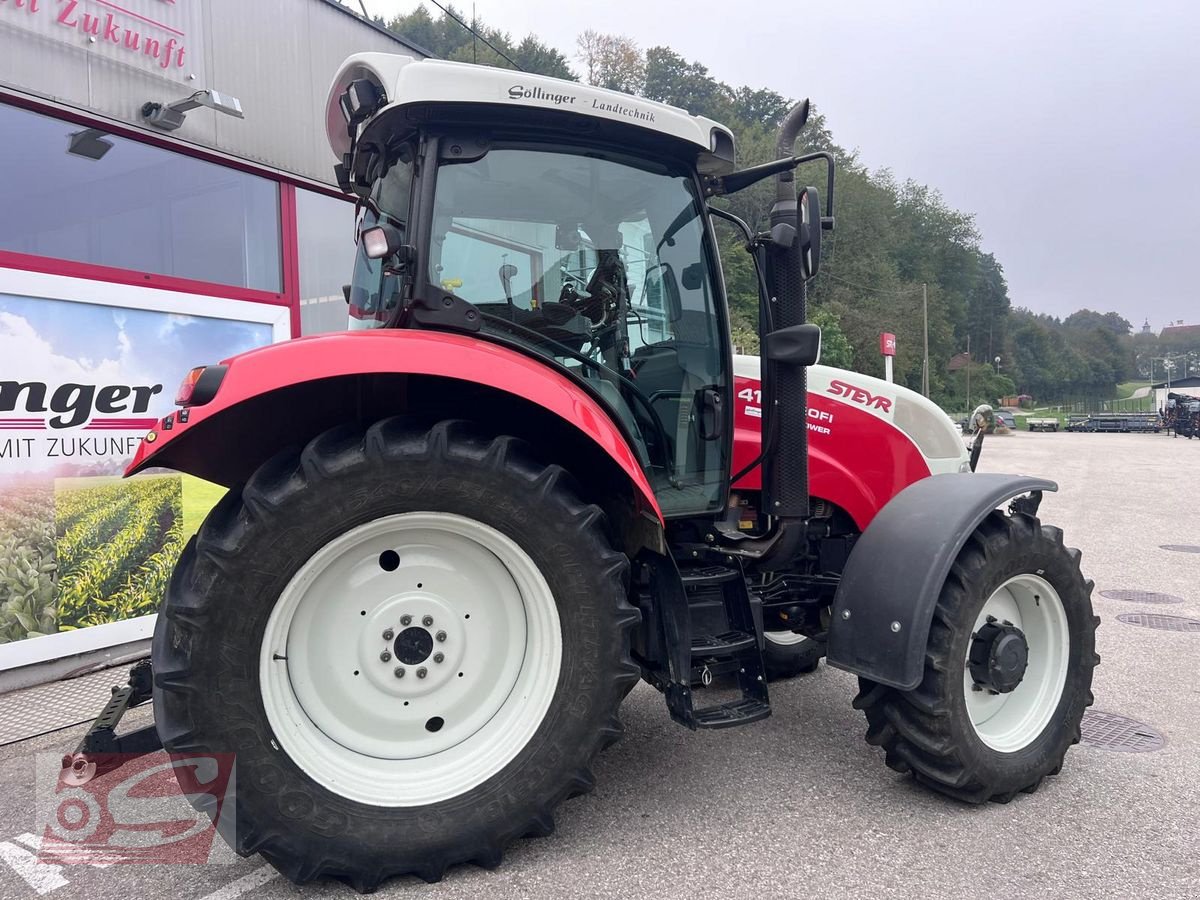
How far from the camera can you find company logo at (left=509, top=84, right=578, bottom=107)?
271 cm

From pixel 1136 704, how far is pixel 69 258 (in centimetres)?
648

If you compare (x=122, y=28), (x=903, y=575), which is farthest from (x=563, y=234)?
(x=122, y=28)

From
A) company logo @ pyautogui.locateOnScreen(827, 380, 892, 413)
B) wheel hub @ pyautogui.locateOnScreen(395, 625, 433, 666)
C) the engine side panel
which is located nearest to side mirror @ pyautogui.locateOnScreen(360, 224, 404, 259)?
wheel hub @ pyautogui.locateOnScreen(395, 625, 433, 666)

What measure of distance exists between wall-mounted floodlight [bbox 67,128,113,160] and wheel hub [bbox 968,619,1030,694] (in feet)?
19.2

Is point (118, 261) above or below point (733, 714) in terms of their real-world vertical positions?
above

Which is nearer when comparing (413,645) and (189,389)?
(189,389)

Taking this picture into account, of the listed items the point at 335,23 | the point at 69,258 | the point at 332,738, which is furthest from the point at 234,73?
the point at 332,738

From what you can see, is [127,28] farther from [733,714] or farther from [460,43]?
[460,43]

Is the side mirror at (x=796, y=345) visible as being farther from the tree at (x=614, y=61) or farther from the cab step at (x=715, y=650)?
the tree at (x=614, y=61)

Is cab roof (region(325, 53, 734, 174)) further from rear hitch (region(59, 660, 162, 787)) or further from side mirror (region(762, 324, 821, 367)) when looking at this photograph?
rear hitch (region(59, 660, 162, 787))

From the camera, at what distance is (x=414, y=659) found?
2648 millimetres

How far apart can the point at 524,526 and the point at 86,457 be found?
3983 mm

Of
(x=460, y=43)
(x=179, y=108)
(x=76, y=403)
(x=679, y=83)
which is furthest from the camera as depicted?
(x=679, y=83)

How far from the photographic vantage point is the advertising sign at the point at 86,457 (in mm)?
4871
